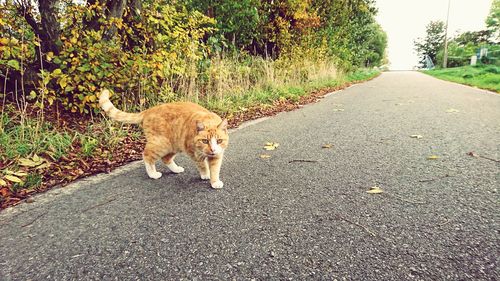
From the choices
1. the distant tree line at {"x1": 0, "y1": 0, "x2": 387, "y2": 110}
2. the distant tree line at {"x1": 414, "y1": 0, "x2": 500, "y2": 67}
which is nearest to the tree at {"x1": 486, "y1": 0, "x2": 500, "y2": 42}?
the distant tree line at {"x1": 414, "y1": 0, "x2": 500, "y2": 67}

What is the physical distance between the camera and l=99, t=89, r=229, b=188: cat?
2398mm

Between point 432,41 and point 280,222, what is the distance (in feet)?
304

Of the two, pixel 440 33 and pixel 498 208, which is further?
pixel 440 33

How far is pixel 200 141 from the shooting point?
2.37 meters

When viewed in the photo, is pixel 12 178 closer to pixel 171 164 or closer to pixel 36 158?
pixel 36 158

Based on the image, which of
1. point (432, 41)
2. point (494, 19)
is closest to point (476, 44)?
point (494, 19)

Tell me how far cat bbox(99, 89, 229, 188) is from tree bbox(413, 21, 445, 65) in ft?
286

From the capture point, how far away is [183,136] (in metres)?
2.55

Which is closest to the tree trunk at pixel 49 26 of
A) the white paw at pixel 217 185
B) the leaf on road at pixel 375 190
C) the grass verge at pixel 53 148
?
the grass verge at pixel 53 148

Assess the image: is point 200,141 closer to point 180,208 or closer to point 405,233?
point 180,208

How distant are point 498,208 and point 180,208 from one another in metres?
2.20

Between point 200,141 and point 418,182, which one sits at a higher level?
point 200,141

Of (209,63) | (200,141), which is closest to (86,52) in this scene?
(200,141)

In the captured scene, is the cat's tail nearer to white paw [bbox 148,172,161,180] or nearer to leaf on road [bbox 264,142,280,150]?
white paw [bbox 148,172,161,180]
